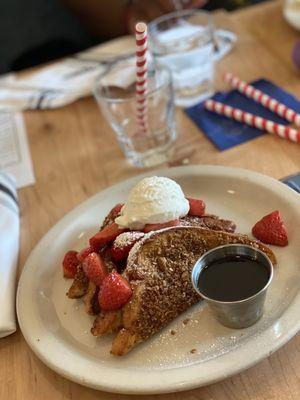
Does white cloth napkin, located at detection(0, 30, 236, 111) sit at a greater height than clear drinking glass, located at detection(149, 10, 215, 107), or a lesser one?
lesser

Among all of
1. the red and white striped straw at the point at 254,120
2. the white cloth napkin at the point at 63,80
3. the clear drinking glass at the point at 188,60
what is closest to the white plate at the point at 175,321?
the red and white striped straw at the point at 254,120

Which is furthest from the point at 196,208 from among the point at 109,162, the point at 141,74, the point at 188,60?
the point at 188,60

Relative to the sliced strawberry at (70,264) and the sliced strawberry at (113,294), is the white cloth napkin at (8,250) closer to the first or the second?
the sliced strawberry at (70,264)

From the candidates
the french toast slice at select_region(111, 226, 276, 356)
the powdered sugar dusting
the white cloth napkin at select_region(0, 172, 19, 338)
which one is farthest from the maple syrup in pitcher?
the white cloth napkin at select_region(0, 172, 19, 338)

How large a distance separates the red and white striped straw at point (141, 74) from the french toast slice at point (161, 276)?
0.51m

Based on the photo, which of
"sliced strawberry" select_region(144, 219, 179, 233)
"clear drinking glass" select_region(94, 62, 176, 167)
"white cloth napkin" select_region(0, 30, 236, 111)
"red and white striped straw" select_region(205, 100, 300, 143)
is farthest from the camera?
"white cloth napkin" select_region(0, 30, 236, 111)

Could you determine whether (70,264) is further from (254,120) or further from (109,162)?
(254,120)

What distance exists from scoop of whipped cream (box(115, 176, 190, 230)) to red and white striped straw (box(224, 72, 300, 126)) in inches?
23.4

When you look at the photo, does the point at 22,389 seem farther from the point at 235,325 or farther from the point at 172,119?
the point at 172,119

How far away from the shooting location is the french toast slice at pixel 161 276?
1.11 m

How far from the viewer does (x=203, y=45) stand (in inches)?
75.9

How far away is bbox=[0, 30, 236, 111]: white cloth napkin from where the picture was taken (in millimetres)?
2102

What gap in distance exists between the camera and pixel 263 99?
178 centimetres

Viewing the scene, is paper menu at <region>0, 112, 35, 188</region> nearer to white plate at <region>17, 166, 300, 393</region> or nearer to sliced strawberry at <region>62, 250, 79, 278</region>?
white plate at <region>17, 166, 300, 393</region>
